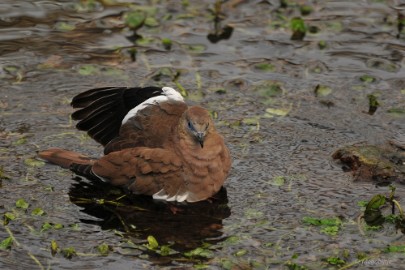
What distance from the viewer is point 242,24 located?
9.50m

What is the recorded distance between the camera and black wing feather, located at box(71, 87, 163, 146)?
23.0 feet

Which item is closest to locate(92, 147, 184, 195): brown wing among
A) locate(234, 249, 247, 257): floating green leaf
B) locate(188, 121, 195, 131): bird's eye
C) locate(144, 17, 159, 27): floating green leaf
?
locate(188, 121, 195, 131): bird's eye

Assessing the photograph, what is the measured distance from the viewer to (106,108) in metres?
7.06

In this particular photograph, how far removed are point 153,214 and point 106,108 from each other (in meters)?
0.98

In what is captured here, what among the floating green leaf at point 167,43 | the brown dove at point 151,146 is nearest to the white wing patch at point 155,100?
the brown dove at point 151,146

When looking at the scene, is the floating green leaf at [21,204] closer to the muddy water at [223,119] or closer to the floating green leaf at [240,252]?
the muddy water at [223,119]

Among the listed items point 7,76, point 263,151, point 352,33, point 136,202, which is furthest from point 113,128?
point 352,33

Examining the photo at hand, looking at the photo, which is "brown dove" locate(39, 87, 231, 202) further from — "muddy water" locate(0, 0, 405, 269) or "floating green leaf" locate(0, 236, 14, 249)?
"floating green leaf" locate(0, 236, 14, 249)

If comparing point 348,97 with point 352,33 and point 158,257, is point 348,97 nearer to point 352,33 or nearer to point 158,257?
point 352,33

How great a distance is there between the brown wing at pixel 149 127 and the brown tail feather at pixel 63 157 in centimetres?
19

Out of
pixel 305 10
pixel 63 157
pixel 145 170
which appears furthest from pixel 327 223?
pixel 305 10

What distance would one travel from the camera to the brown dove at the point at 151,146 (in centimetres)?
661

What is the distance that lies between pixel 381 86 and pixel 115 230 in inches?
122

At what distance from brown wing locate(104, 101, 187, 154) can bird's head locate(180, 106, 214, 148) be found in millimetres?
166
